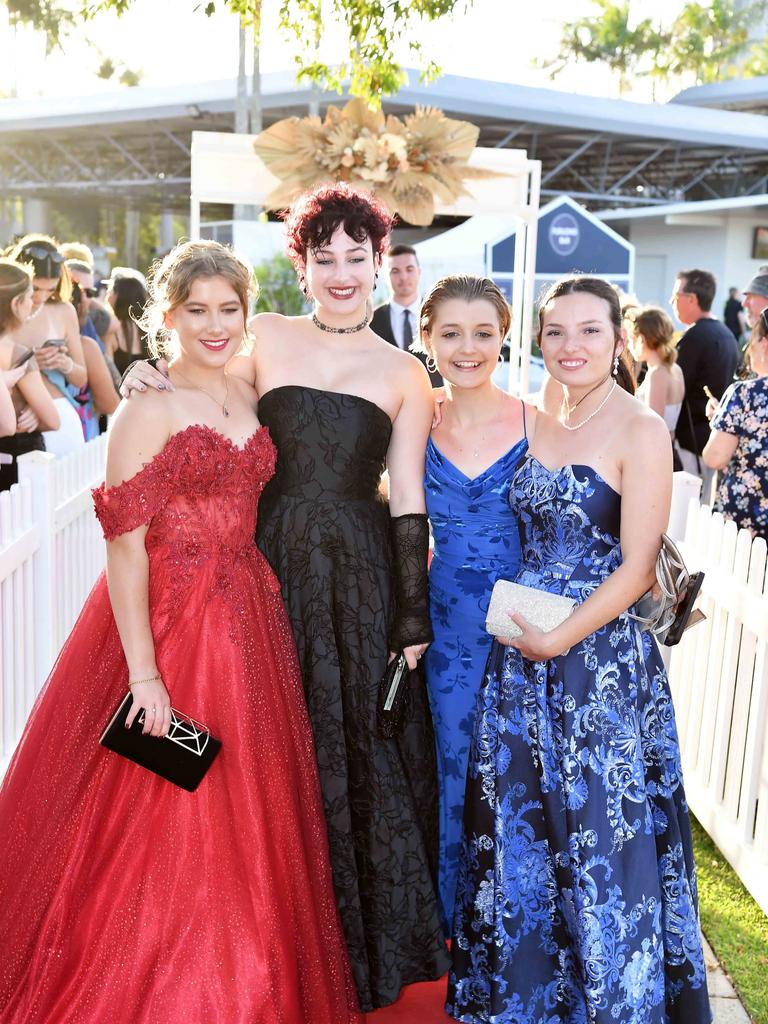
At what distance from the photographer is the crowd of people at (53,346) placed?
4902 millimetres

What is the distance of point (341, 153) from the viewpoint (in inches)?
254

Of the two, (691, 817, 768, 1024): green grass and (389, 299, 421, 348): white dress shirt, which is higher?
(389, 299, 421, 348): white dress shirt

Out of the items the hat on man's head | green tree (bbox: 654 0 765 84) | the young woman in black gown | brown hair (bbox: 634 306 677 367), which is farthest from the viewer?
green tree (bbox: 654 0 765 84)

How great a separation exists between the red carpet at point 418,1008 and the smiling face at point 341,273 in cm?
199

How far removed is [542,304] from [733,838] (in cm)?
223

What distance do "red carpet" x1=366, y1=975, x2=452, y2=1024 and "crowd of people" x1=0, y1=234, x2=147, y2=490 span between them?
2776 mm

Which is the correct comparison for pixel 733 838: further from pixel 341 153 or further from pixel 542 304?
pixel 341 153

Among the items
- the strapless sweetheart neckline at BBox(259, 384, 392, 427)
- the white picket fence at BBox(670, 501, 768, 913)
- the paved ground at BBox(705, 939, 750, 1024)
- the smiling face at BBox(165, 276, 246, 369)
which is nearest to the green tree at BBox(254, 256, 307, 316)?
the white picket fence at BBox(670, 501, 768, 913)

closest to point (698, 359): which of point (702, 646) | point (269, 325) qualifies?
point (702, 646)

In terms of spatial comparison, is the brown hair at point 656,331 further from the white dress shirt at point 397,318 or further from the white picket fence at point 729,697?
the white picket fence at point 729,697

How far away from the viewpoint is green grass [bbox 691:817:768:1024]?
10.6 feet

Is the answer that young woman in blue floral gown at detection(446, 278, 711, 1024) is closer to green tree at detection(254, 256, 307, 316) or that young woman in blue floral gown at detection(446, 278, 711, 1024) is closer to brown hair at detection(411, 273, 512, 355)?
brown hair at detection(411, 273, 512, 355)

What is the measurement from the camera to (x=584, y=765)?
2738 millimetres

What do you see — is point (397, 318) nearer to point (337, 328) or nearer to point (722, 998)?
point (337, 328)
